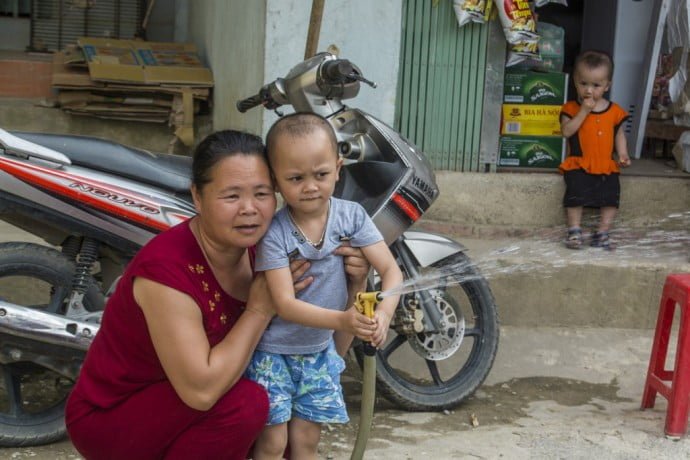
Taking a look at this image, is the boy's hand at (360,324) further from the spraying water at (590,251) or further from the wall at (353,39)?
the wall at (353,39)

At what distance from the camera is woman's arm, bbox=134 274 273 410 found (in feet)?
8.60

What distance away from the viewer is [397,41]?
588 centimetres

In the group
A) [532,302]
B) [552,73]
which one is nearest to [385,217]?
[532,302]

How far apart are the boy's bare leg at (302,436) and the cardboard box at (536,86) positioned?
3.60 m

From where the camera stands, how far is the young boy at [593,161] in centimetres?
597

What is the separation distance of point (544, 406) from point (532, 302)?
3.25ft

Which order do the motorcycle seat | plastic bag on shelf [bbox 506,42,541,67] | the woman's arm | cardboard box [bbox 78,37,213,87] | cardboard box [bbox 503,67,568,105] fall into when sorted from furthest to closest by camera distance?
cardboard box [bbox 78,37,213,87], cardboard box [bbox 503,67,568,105], plastic bag on shelf [bbox 506,42,541,67], the motorcycle seat, the woman's arm

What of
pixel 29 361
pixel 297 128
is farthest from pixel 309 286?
pixel 29 361

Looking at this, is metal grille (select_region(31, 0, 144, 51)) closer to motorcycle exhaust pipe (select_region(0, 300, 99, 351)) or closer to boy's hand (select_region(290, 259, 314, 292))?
motorcycle exhaust pipe (select_region(0, 300, 99, 351))

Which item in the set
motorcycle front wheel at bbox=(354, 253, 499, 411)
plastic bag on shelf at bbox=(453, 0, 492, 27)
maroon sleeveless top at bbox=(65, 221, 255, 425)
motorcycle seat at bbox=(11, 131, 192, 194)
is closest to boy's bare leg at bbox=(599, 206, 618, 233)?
plastic bag on shelf at bbox=(453, 0, 492, 27)

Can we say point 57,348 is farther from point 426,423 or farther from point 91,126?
point 91,126

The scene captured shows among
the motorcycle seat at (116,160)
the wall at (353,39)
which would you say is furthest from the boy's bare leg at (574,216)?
the motorcycle seat at (116,160)

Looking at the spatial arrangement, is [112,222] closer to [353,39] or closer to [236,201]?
[236,201]

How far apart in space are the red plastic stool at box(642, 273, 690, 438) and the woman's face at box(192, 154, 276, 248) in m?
2.12
